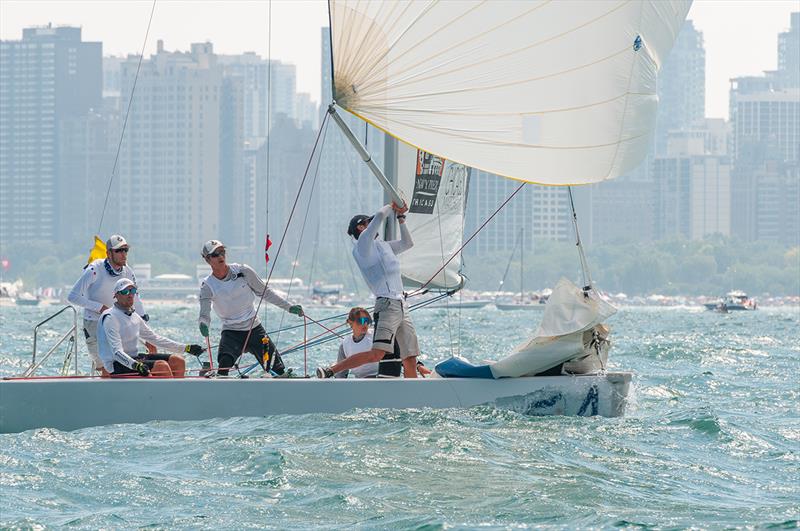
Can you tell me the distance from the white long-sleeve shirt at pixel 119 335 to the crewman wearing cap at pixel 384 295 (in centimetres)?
106

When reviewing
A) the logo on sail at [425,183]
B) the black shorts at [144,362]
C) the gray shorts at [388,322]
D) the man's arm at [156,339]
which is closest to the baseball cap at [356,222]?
the gray shorts at [388,322]

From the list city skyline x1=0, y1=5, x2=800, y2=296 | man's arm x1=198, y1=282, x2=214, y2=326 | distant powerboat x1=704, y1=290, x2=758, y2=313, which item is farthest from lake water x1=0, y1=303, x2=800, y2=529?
city skyline x1=0, y1=5, x2=800, y2=296

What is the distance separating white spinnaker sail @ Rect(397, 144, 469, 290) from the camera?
1056 cm

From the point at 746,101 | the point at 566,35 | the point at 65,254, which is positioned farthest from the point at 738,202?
the point at 566,35

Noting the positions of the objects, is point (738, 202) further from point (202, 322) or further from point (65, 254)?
point (202, 322)

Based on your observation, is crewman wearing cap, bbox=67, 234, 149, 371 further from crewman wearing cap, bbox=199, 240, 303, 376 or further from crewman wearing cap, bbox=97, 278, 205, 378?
crewman wearing cap, bbox=199, 240, 303, 376

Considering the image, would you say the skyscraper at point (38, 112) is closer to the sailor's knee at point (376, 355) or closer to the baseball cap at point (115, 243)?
the baseball cap at point (115, 243)

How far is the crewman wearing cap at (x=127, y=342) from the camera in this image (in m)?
8.22

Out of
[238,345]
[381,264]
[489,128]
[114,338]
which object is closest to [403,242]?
[381,264]

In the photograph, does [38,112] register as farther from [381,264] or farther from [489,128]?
[489,128]

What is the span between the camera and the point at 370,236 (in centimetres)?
843

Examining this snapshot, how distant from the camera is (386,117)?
832cm

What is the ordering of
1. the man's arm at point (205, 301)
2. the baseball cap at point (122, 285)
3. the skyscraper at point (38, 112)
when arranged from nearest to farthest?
the baseball cap at point (122, 285) → the man's arm at point (205, 301) → the skyscraper at point (38, 112)

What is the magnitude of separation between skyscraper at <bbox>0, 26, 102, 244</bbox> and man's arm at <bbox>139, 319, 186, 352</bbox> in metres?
129
